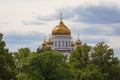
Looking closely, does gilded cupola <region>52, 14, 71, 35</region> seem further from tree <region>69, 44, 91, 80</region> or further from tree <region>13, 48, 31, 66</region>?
tree <region>69, 44, 91, 80</region>

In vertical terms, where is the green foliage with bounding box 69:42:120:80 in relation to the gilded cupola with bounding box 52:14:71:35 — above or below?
below

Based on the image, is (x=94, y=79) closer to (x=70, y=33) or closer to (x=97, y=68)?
(x=97, y=68)

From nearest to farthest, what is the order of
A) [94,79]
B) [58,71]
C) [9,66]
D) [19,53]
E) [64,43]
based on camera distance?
[58,71] → [9,66] → [94,79] → [19,53] → [64,43]

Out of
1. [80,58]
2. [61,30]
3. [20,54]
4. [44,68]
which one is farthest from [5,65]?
[61,30]

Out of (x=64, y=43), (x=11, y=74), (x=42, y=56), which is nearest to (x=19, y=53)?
(x=11, y=74)

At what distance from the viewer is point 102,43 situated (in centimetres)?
9031

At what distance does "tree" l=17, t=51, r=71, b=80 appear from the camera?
74.3 metres

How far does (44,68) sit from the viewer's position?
74.7 meters

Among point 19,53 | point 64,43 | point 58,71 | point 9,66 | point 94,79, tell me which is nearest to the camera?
point 58,71

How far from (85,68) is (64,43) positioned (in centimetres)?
8830

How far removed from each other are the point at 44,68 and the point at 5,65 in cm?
554

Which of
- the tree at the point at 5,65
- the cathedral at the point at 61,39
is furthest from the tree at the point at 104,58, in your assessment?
the cathedral at the point at 61,39

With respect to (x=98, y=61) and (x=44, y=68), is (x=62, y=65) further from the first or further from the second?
(x=98, y=61)

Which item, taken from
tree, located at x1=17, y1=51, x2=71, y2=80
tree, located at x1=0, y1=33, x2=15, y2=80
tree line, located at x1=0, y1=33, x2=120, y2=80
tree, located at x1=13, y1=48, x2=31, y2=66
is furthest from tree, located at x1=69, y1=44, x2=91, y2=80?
tree, located at x1=13, y1=48, x2=31, y2=66
